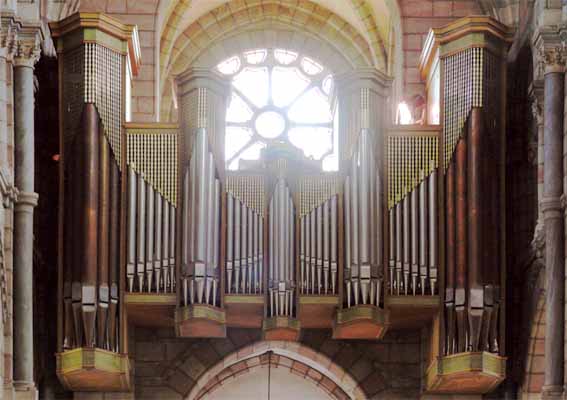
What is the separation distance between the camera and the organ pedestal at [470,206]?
860 inches

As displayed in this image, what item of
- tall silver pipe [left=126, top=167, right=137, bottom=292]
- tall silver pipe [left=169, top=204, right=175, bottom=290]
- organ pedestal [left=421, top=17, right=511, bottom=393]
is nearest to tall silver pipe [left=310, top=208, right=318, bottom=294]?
organ pedestal [left=421, top=17, right=511, bottom=393]

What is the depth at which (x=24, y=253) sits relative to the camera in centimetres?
2114

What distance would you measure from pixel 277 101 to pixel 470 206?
939cm

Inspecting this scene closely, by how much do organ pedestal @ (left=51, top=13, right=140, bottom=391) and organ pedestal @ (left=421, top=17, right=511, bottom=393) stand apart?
3.73 meters

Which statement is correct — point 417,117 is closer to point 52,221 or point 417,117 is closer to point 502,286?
point 502,286

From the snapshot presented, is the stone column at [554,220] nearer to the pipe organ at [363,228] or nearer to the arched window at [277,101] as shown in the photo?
the pipe organ at [363,228]

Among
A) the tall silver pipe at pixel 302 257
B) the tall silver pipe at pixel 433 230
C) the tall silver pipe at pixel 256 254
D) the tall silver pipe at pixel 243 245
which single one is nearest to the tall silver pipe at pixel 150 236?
the tall silver pipe at pixel 243 245

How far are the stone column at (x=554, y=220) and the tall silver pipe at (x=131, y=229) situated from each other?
4741 mm

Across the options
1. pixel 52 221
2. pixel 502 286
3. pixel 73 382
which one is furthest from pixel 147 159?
pixel 502 286

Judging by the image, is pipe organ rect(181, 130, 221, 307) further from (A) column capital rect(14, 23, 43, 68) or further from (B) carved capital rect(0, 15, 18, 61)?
(B) carved capital rect(0, 15, 18, 61)

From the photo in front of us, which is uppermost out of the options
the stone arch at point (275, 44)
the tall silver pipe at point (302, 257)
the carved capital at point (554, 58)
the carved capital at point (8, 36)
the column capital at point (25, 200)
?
the stone arch at point (275, 44)

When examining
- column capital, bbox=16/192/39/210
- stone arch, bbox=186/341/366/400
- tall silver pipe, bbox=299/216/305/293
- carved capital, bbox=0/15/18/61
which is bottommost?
stone arch, bbox=186/341/366/400

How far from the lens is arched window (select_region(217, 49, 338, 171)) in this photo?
30.7m

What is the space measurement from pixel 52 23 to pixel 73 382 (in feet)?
14.0
